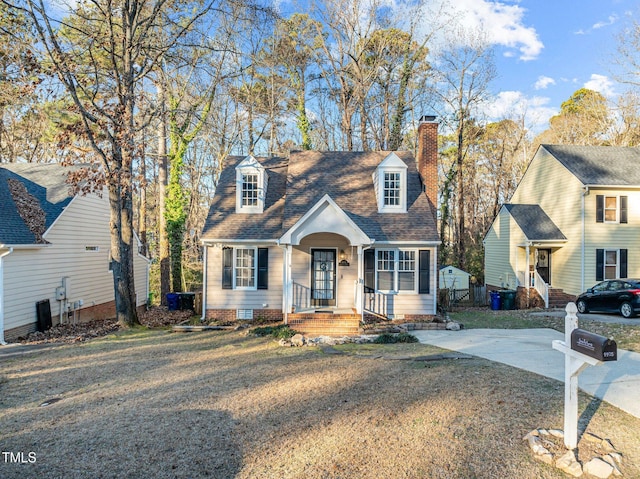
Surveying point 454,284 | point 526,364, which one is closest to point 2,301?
point 526,364

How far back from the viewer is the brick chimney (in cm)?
1449

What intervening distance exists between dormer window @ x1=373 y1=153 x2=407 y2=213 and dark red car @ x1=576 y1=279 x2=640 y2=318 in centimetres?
833

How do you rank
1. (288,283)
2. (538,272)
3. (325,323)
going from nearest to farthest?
1. (325,323)
2. (288,283)
3. (538,272)

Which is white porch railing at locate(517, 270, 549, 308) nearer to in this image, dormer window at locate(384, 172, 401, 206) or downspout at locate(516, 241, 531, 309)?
downspout at locate(516, 241, 531, 309)

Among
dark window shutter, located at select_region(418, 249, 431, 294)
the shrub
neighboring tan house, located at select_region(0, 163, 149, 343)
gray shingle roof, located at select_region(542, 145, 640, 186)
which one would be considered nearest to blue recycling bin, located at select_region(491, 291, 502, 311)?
gray shingle roof, located at select_region(542, 145, 640, 186)

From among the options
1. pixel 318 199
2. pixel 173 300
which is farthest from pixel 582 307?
pixel 173 300

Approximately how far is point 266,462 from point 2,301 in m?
10.5

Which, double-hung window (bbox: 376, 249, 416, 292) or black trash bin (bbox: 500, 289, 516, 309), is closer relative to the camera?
double-hung window (bbox: 376, 249, 416, 292)

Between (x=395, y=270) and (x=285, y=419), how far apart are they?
343 inches

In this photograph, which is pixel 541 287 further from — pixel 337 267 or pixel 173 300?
pixel 173 300

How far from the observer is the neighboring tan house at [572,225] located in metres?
16.7

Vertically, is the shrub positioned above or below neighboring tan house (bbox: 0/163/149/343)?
below

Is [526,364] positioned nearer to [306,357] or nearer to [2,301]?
[306,357]

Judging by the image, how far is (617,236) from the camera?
54.9 feet
